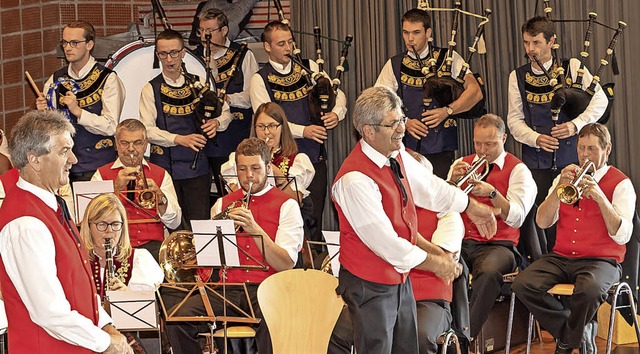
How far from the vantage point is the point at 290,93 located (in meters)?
7.54

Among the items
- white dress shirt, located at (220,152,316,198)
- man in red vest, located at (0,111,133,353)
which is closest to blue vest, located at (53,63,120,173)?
white dress shirt, located at (220,152,316,198)

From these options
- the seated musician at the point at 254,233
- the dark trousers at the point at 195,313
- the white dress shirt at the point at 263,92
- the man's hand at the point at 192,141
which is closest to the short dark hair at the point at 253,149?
the seated musician at the point at 254,233

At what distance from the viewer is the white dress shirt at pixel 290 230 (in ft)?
19.5

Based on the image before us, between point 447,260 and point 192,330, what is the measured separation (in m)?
1.82

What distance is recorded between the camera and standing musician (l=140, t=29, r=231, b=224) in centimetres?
742

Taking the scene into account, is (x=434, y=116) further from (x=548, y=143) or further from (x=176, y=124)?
(x=176, y=124)

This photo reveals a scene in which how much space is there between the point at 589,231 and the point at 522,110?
124 centimetres

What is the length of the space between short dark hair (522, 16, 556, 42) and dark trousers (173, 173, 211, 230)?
2.36 m

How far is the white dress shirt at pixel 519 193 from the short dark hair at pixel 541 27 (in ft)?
2.91

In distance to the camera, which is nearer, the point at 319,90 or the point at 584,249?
the point at 584,249

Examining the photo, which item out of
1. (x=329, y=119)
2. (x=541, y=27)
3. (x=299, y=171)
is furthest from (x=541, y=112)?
(x=299, y=171)

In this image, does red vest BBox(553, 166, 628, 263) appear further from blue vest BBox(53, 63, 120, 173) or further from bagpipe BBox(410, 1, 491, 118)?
blue vest BBox(53, 63, 120, 173)

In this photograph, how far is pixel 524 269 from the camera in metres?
6.41

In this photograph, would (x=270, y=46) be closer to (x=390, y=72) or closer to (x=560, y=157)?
(x=390, y=72)
